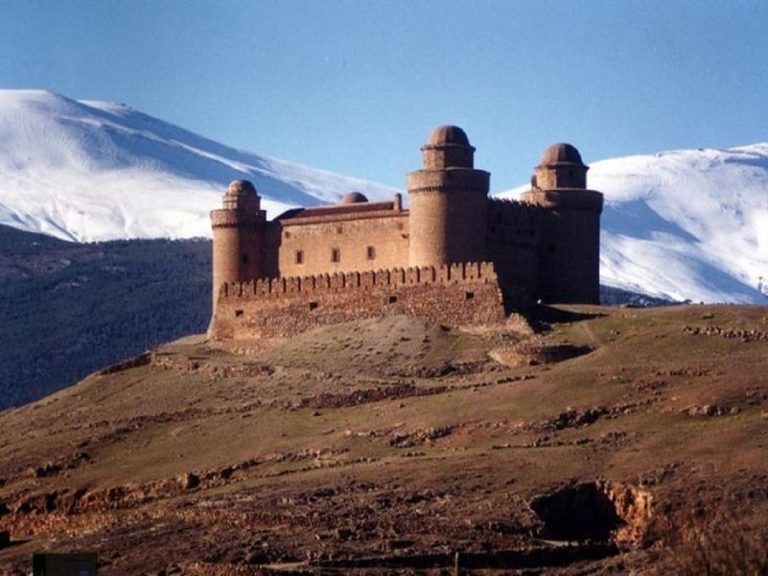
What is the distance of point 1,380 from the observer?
403 feet

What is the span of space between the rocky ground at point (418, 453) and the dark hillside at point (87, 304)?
169 feet

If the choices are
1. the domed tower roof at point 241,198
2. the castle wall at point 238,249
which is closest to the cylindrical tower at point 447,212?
the castle wall at point 238,249

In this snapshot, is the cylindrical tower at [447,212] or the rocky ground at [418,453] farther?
the cylindrical tower at [447,212]

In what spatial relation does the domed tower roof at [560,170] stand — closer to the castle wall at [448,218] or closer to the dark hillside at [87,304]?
the castle wall at [448,218]

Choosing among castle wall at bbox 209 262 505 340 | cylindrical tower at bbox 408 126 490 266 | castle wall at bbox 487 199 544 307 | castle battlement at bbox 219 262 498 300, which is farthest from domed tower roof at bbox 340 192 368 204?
cylindrical tower at bbox 408 126 490 266

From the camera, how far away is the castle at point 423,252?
6906 centimetres

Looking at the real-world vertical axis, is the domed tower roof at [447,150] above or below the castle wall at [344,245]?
above

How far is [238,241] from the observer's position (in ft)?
259

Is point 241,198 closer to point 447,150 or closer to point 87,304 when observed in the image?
point 447,150

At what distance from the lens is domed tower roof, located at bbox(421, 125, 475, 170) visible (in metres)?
72.8

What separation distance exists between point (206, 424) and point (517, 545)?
18736 millimetres

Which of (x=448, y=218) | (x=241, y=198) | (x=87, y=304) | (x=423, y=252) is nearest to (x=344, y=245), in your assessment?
(x=241, y=198)

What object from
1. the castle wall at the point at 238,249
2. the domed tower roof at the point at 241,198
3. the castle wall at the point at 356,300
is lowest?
the castle wall at the point at 356,300

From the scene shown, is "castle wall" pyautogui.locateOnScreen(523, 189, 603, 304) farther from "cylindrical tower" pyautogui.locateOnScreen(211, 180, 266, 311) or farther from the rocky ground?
"cylindrical tower" pyautogui.locateOnScreen(211, 180, 266, 311)
